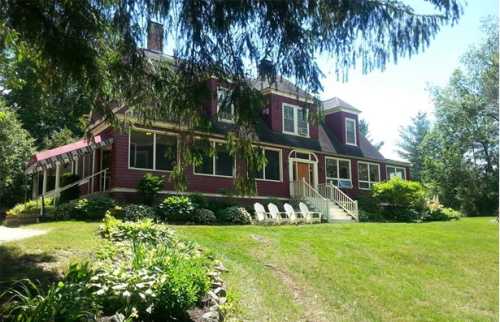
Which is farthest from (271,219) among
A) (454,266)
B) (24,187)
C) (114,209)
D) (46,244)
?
(24,187)

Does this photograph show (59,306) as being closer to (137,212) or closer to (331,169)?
(137,212)

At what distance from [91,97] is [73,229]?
522cm

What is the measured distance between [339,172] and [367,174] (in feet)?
7.86

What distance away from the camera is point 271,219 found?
1538 centimetres

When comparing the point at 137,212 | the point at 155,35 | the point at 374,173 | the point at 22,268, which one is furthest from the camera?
the point at 374,173

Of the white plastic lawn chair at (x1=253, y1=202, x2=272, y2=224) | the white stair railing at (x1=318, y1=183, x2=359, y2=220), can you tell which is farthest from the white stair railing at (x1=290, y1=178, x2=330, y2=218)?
the white plastic lawn chair at (x1=253, y1=202, x2=272, y2=224)

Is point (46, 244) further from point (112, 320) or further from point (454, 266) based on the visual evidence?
Answer: point (454, 266)

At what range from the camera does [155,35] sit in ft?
17.0

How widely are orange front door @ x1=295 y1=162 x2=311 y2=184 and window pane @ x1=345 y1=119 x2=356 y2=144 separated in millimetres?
4148

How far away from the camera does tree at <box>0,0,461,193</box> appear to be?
4590mm

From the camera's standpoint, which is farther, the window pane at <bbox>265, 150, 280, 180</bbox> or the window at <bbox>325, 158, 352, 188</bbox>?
the window at <bbox>325, 158, 352, 188</bbox>

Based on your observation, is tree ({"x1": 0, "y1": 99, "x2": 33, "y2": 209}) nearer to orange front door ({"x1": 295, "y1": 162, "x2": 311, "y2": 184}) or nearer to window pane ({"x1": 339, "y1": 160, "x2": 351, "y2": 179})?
orange front door ({"x1": 295, "y1": 162, "x2": 311, "y2": 184})

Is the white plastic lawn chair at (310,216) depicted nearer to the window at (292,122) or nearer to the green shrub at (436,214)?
the window at (292,122)

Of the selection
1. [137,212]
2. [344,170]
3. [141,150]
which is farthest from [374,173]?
[137,212]
